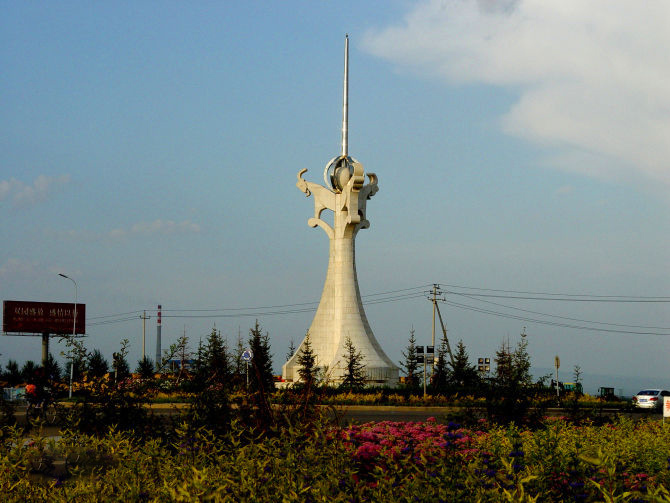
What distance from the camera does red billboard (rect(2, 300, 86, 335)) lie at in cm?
Answer: 6194

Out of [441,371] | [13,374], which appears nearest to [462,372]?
[441,371]

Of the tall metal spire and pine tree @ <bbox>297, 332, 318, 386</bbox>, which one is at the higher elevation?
the tall metal spire

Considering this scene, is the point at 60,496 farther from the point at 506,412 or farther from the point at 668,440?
the point at 506,412

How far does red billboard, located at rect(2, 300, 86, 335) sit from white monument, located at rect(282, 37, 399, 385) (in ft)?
87.4

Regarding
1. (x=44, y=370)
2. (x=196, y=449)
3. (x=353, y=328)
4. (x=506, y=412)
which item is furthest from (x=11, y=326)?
(x=196, y=449)

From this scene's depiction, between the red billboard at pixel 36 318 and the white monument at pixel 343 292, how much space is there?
2665 cm

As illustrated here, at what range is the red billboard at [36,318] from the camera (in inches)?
2438

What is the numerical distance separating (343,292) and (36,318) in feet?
101

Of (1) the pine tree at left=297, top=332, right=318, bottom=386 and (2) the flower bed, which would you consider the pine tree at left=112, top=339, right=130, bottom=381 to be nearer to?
(2) the flower bed

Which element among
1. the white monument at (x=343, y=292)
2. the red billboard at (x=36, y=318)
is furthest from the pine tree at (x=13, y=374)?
the white monument at (x=343, y=292)

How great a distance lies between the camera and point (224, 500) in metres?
6.55

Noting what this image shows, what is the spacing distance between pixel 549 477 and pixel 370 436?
9.22ft

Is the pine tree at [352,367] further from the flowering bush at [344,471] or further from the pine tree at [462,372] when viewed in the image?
the flowering bush at [344,471]

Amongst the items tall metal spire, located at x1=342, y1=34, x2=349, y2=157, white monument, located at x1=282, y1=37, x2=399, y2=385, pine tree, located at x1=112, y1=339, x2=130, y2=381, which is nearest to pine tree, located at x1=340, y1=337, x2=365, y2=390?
white monument, located at x1=282, y1=37, x2=399, y2=385
